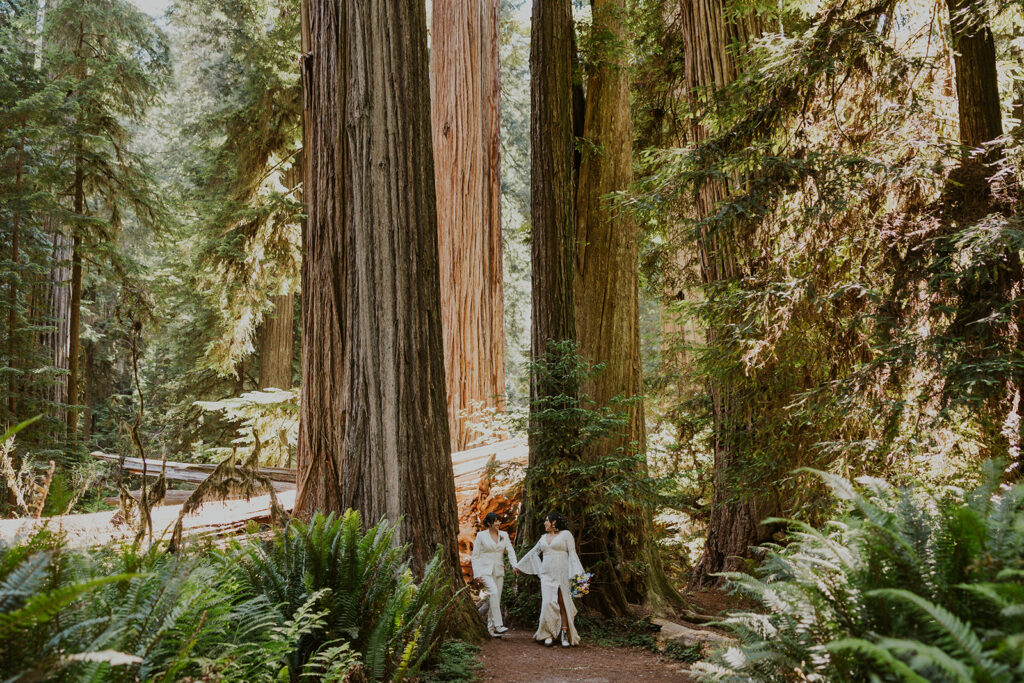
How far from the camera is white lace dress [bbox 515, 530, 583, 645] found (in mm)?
7621

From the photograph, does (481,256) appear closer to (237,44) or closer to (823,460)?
(823,460)

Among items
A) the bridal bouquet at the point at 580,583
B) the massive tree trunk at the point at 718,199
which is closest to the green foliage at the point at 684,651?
Answer: the bridal bouquet at the point at 580,583

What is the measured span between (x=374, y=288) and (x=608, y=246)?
4.27m

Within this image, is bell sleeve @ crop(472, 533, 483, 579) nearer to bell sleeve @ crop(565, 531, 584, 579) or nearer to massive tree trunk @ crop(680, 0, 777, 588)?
bell sleeve @ crop(565, 531, 584, 579)

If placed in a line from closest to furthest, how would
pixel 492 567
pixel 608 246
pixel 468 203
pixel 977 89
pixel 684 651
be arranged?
pixel 977 89, pixel 684 651, pixel 492 567, pixel 608 246, pixel 468 203

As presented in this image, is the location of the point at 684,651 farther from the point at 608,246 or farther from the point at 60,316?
the point at 60,316

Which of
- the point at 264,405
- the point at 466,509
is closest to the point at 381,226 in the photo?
the point at 466,509

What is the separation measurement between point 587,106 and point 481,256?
10.1 feet

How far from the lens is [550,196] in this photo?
30.1 feet

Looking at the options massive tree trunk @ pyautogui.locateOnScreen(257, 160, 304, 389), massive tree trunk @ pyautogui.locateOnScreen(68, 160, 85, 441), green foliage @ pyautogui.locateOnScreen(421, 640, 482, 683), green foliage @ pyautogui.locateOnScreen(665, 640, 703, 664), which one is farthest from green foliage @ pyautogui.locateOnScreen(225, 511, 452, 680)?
massive tree trunk @ pyautogui.locateOnScreen(257, 160, 304, 389)

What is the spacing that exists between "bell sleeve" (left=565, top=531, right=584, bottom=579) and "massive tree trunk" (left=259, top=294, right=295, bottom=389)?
1186cm

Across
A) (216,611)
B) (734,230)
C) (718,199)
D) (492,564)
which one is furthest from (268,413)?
(216,611)

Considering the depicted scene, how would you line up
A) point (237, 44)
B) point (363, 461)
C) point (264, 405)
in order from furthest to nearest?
point (237, 44), point (264, 405), point (363, 461)

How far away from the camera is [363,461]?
6188 millimetres
